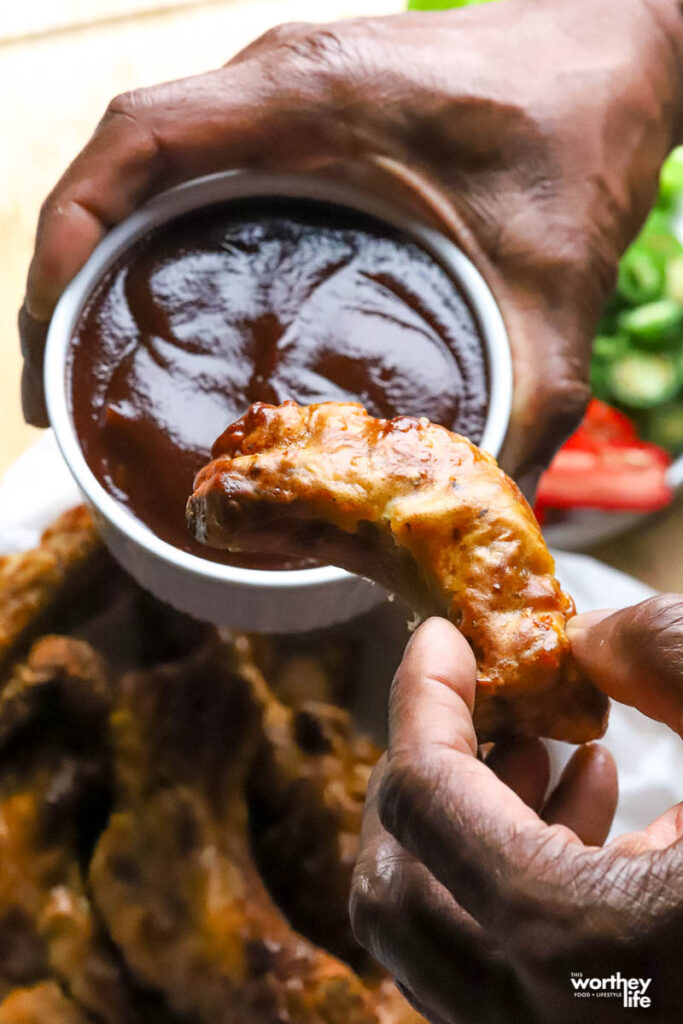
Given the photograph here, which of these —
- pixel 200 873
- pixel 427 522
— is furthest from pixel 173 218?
pixel 200 873

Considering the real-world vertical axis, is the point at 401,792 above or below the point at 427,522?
below

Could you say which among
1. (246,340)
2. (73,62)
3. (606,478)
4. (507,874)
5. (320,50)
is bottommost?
(606,478)

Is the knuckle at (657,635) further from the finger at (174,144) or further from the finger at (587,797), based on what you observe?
the finger at (174,144)

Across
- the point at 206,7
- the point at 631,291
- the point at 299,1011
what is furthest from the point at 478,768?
the point at 206,7

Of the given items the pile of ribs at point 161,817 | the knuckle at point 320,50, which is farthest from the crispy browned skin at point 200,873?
the knuckle at point 320,50

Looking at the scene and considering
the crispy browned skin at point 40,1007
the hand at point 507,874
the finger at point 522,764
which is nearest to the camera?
the hand at point 507,874

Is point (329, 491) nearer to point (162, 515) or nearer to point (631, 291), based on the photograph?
point (162, 515)

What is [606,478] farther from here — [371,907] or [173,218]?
[371,907]
